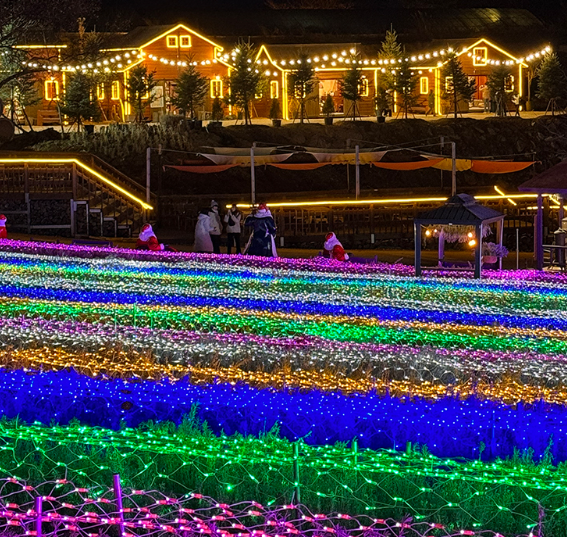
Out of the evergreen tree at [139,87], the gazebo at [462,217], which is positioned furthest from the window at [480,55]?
the gazebo at [462,217]

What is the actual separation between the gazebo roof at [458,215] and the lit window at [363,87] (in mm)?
37752

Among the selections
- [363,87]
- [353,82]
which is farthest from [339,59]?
[353,82]

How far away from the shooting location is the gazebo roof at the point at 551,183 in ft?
79.2

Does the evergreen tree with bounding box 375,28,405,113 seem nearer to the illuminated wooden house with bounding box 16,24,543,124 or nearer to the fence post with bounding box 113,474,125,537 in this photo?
the illuminated wooden house with bounding box 16,24,543,124

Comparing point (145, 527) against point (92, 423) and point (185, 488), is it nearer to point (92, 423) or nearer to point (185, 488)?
point (185, 488)

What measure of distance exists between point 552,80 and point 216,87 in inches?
682

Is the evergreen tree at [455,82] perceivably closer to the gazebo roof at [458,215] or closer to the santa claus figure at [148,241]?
the santa claus figure at [148,241]

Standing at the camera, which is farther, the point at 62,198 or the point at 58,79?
the point at 58,79

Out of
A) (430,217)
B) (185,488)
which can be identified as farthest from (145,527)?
(430,217)

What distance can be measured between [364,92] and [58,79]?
1544cm

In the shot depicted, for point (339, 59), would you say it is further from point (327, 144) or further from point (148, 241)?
point (148, 241)

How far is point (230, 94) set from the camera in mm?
55688

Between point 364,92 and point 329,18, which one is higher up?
point 329,18

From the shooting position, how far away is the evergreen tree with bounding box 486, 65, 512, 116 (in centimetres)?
5975
